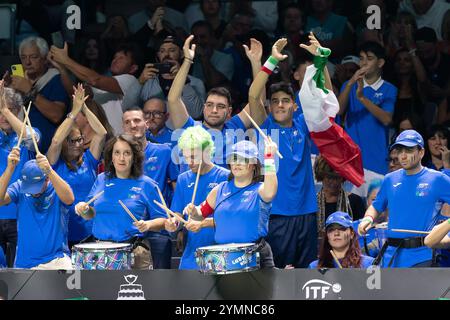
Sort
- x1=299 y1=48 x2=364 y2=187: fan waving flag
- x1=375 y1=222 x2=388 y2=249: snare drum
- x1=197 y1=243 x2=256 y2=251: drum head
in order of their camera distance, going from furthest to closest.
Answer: x1=299 y1=48 x2=364 y2=187: fan waving flag → x1=375 y1=222 x2=388 y2=249: snare drum → x1=197 y1=243 x2=256 y2=251: drum head

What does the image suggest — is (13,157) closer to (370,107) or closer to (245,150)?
(245,150)

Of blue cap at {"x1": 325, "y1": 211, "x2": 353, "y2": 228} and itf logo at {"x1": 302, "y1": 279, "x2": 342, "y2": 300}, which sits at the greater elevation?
blue cap at {"x1": 325, "y1": 211, "x2": 353, "y2": 228}

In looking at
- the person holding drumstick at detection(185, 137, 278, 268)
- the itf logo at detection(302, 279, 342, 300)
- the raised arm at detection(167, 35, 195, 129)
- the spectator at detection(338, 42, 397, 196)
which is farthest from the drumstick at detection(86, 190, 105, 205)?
the spectator at detection(338, 42, 397, 196)

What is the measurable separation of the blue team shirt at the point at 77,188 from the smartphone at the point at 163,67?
157cm

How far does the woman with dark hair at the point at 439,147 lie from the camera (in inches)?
406

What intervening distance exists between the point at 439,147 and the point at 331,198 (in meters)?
1.02

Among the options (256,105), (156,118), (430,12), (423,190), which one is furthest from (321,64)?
(430,12)

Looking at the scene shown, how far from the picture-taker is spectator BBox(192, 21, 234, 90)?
37.5 ft

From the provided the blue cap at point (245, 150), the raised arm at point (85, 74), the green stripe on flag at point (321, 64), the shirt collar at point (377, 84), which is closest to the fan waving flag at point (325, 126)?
the green stripe on flag at point (321, 64)

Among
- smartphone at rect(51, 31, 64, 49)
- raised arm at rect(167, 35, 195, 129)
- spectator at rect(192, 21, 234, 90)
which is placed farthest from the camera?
smartphone at rect(51, 31, 64, 49)

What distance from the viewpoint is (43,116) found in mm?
Answer: 11258

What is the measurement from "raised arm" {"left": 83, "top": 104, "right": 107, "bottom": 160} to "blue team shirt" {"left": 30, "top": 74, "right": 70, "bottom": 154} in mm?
994

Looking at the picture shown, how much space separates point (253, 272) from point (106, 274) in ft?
3.22

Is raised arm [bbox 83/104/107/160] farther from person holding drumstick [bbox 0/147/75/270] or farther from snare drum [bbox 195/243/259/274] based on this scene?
snare drum [bbox 195/243/259/274]
